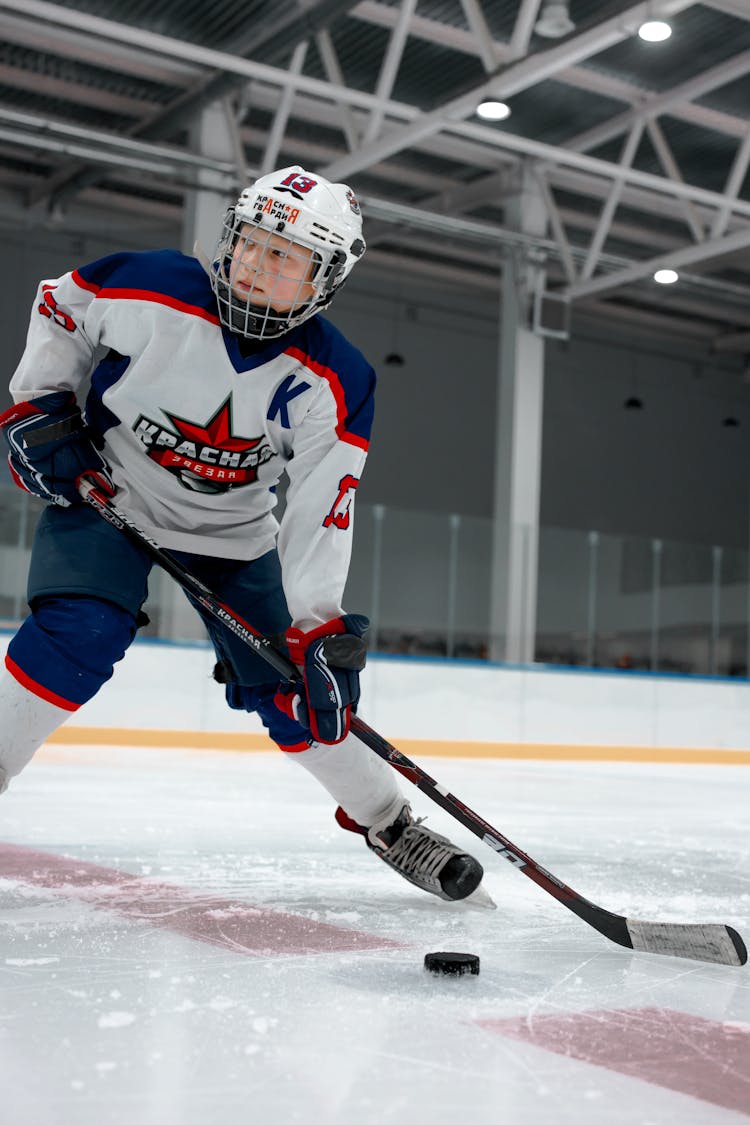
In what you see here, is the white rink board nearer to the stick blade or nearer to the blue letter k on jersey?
the blue letter k on jersey

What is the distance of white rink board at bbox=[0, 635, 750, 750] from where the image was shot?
6.92 m

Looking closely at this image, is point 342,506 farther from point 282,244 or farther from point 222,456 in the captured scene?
point 282,244

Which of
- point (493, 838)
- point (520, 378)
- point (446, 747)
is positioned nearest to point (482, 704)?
point (446, 747)

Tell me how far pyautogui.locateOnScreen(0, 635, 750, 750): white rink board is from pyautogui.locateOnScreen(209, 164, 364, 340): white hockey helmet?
4.94 metres

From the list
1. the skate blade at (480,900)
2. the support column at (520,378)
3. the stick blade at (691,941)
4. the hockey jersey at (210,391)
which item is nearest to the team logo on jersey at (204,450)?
the hockey jersey at (210,391)

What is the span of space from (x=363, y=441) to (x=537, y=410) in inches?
330

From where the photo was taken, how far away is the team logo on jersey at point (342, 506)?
1.99 meters

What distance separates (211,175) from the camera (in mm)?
8727

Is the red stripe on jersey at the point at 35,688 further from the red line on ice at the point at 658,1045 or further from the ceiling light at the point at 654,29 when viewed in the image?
the ceiling light at the point at 654,29

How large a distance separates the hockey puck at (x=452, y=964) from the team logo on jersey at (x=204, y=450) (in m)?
0.89

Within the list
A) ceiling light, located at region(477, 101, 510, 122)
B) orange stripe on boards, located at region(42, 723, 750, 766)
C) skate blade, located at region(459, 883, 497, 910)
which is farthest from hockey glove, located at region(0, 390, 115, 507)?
ceiling light, located at region(477, 101, 510, 122)

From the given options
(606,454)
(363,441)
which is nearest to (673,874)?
(363,441)

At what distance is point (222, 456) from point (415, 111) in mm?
6509

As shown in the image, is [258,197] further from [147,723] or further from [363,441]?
[147,723]
